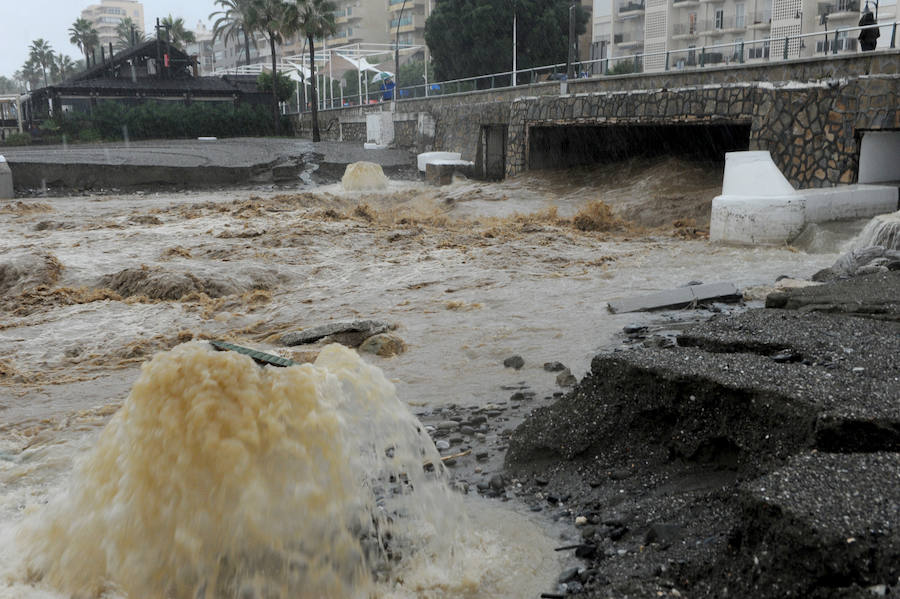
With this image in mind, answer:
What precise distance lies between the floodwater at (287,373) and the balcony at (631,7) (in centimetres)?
4226

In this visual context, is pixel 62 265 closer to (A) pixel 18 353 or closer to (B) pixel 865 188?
(A) pixel 18 353

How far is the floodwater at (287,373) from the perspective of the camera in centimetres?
→ 423

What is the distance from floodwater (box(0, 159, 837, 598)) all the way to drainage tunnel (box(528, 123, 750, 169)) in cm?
344

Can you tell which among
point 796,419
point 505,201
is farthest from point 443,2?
point 796,419

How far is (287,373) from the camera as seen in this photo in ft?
15.6

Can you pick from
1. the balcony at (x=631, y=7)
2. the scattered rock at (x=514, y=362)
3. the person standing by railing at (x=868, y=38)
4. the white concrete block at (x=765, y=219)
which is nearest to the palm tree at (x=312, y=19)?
the balcony at (x=631, y=7)

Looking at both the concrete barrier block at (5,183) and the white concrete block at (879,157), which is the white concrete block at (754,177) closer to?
the white concrete block at (879,157)

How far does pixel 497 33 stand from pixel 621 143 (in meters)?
24.4

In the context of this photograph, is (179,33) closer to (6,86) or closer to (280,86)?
(280,86)

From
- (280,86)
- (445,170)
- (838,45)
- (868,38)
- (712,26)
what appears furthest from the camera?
(280,86)

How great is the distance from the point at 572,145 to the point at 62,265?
19.8 metres

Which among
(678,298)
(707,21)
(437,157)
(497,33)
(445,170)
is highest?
(707,21)

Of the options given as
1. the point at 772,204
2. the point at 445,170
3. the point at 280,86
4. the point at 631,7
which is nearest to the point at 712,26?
the point at 631,7

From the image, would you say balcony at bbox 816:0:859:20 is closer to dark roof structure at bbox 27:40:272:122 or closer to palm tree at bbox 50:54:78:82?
dark roof structure at bbox 27:40:272:122
